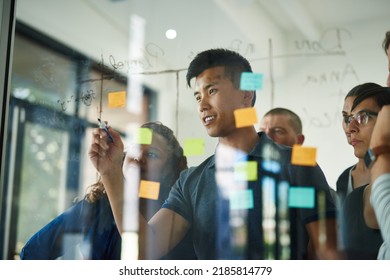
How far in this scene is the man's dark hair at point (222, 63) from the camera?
1800mm

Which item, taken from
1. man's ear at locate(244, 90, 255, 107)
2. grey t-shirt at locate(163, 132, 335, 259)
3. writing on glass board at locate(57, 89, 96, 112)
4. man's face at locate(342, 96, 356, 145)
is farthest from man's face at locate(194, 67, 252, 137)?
writing on glass board at locate(57, 89, 96, 112)

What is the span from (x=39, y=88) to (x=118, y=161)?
513 millimetres

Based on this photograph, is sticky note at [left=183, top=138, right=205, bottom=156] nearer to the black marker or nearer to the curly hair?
the curly hair

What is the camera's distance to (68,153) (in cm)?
199

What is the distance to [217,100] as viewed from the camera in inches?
71.2

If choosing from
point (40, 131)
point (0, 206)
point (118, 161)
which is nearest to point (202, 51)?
point (118, 161)

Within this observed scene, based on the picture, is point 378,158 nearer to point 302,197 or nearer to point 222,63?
point 302,197

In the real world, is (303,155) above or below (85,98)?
below

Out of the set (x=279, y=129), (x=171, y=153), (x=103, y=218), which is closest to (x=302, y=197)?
(x=279, y=129)

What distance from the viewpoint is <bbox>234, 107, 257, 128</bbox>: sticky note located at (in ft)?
5.78

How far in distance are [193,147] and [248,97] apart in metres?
0.28

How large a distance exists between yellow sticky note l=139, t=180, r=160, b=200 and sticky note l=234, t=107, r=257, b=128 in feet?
1.28

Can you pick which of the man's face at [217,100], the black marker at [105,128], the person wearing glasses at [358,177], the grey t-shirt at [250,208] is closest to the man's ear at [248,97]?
the man's face at [217,100]
